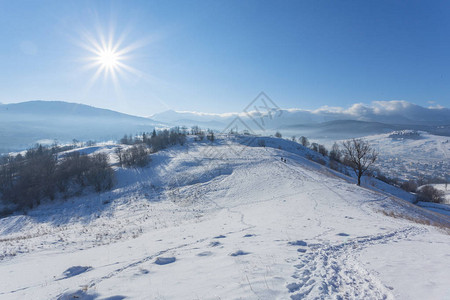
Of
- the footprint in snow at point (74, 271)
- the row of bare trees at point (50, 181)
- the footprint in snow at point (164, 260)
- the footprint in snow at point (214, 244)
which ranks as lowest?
the row of bare trees at point (50, 181)

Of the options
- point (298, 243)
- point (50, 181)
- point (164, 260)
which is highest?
point (164, 260)

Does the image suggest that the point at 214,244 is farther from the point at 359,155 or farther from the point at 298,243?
the point at 359,155

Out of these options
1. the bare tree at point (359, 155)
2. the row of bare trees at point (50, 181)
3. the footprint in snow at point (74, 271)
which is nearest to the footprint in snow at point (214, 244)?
the footprint in snow at point (74, 271)

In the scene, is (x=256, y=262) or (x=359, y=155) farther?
(x=359, y=155)

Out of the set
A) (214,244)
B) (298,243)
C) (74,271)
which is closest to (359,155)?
(298,243)

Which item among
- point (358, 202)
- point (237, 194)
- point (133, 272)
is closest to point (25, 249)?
point (133, 272)

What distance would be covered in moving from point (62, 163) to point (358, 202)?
2405 inches

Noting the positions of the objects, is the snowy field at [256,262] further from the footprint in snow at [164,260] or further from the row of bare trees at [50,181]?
the row of bare trees at [50,181]

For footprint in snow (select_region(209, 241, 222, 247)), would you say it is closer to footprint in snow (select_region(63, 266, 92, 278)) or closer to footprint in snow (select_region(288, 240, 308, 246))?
footprint in snow (select_region(288, 240, 308, 246))

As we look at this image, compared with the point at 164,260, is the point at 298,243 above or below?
below

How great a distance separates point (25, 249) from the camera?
11.6 meters

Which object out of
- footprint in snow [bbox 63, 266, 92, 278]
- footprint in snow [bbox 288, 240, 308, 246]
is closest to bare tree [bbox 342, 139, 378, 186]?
footprint in snow [bbox 288, 240, 308, 246]

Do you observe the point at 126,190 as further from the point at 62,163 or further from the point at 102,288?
the point at 102,288

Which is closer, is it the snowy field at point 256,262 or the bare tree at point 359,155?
the snowy field at point 256,262
